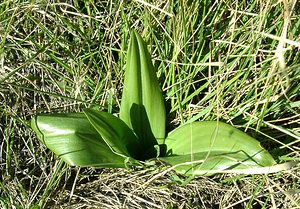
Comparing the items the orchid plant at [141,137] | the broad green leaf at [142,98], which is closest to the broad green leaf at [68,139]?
the orchid plant at [141,137]

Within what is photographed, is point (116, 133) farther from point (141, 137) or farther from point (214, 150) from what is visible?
point (214, 150)

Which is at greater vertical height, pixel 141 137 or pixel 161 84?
pixel 161 84

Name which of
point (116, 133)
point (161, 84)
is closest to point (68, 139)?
point (116, 133)

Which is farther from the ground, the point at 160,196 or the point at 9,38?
the point at 9,38

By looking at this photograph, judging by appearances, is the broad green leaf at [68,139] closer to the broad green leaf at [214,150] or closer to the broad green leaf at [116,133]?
the broad green leaf at [116,133]

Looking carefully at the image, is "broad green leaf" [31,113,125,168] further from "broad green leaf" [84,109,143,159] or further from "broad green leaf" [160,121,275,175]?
"broad green leaf" [160,121,275,175]

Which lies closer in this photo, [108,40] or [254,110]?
[254,110]

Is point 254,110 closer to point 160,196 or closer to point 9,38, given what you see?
point 160,196

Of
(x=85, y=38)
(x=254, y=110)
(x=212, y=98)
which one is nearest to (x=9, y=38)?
(x=85, y=38)
